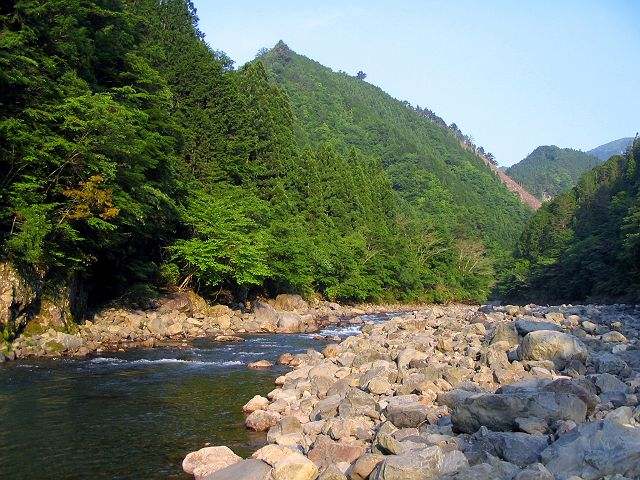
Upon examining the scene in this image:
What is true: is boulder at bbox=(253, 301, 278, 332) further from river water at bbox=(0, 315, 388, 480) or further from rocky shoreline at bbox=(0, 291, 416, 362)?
river water at bbox=(0, 315, 388, 480)

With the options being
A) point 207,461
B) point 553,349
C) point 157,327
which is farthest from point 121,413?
point 157,327

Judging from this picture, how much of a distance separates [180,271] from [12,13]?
55.7 feet

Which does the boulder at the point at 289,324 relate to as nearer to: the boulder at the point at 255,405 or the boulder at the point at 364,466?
the boulder at the point at 255,405

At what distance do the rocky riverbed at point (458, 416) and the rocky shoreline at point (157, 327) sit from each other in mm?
8496

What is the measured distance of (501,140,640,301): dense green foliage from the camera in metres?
52.0

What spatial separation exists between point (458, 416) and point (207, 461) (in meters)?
4.21

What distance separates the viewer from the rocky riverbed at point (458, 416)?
7.11 m

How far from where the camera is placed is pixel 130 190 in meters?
22.7

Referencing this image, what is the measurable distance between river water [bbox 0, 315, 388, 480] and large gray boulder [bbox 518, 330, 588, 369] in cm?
658

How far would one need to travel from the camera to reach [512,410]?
8.81 m

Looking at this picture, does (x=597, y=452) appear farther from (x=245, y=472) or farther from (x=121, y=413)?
(x=121, y=413)

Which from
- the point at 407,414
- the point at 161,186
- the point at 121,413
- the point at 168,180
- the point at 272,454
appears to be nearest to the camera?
the point at 272,454

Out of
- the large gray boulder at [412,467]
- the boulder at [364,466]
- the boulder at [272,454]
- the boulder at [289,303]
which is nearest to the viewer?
the large gray boulder at [412,467]

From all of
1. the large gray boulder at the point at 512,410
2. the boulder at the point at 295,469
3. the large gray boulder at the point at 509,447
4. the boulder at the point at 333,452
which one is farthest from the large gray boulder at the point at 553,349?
the boulder at the point at 295,469
